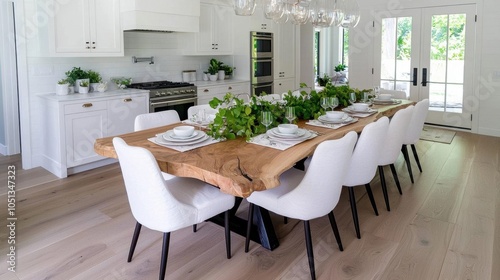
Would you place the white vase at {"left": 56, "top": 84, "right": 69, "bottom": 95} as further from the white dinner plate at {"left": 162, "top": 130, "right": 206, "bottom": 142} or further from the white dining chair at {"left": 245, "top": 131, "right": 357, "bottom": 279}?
the white dining chair at {"left": 245, "top": 131, "right": 357, "bottom": 279}

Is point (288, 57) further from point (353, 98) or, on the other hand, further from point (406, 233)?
point (406, 233)

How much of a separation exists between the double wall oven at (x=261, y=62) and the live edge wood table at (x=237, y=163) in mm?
3746

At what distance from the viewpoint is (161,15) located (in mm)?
4879

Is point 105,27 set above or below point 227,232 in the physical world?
above

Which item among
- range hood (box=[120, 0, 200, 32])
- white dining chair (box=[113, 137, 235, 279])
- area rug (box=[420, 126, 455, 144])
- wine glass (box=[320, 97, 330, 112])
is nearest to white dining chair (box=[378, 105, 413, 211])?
wine glass (box=[320, 97, 330, 112])

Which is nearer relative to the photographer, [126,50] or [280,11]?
[280,11]

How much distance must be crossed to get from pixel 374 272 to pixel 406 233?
68cm

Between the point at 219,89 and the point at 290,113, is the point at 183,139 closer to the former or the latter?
the point at 290,113

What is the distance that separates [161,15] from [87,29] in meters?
0.98

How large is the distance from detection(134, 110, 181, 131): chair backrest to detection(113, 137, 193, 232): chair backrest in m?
→ 0.93

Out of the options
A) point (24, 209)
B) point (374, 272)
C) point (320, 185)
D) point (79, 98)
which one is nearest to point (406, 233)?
point (374, 272)

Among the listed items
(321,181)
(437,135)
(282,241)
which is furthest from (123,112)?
(437,135)

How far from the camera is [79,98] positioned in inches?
164

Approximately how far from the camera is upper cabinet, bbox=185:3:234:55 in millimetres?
5801
